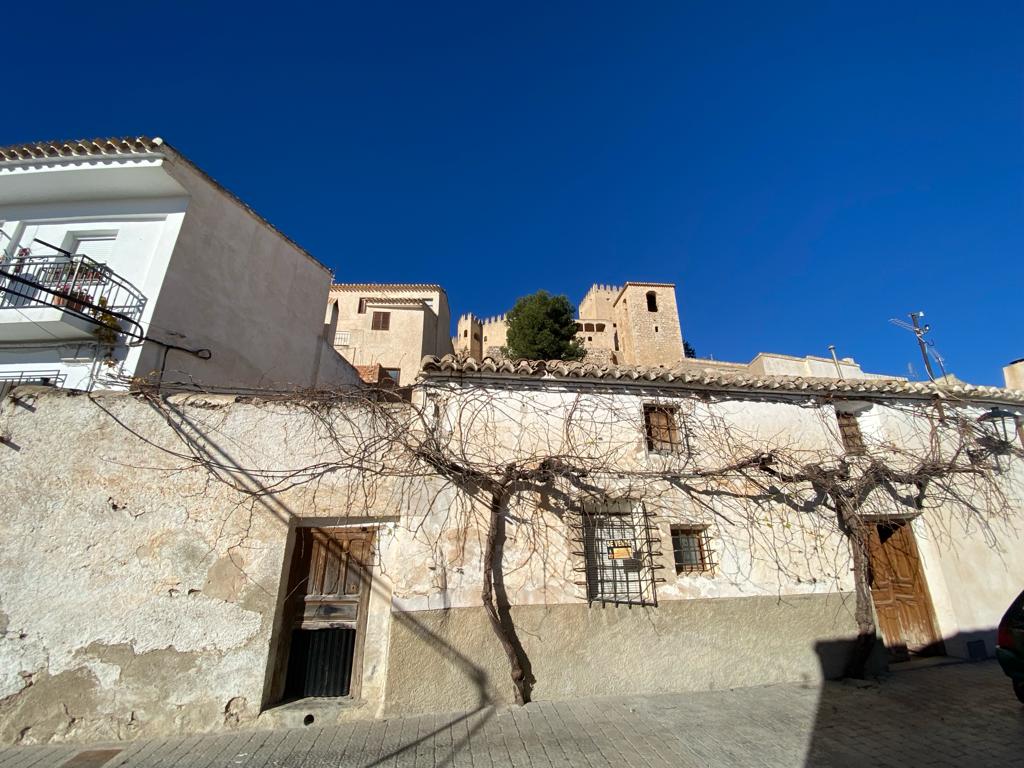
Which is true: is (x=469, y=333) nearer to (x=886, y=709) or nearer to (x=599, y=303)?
(x=599, y=303)

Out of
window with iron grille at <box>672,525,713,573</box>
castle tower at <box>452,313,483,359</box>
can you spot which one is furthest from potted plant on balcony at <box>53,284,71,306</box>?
castle tower at <box>452,313,483,359</box>

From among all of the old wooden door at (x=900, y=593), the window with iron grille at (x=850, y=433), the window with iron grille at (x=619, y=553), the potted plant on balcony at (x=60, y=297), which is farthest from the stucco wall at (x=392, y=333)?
the old wooden door at (x=900, y=593)

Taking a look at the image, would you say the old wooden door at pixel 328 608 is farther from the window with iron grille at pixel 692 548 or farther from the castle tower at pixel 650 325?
the castle tower at pixel 650 325

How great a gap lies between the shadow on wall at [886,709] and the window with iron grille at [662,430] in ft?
11.0

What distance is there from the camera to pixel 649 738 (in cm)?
432

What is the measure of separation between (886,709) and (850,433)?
14.0 feet

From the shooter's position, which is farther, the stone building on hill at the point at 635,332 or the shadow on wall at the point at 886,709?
the stone building on hill at the point at 635,332

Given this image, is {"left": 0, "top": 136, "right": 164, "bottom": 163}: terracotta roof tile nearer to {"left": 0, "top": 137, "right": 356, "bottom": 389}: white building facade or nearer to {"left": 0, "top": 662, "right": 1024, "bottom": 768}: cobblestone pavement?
{"left": 0, "top": 137, "right": 356, "bottom": 389}: white building facade

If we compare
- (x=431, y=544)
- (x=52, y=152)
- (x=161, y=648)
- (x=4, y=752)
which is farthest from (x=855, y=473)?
(x=52, y=152)

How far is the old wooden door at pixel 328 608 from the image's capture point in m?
5.18

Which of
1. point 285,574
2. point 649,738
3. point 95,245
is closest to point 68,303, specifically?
point 95,245

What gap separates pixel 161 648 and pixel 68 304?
589cm

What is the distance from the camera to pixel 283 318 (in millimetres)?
9789

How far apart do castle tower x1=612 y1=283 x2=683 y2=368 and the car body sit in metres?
30.8
